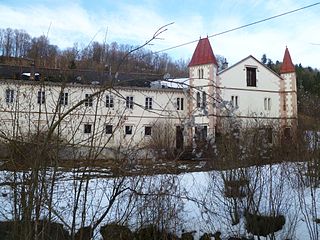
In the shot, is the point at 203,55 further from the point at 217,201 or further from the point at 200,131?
the point at 200,131

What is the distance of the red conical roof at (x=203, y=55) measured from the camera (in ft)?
113

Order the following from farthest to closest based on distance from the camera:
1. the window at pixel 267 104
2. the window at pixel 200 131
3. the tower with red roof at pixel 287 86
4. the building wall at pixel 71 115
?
the tower with red roof at pixel 287 86 < the window at pixel 267 104 < the window at pixel 200 131 < the building wall at pixel 71 115

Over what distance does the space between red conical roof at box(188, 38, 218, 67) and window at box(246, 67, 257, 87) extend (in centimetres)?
435

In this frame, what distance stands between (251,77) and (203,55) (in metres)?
5.32

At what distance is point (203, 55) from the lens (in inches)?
1387

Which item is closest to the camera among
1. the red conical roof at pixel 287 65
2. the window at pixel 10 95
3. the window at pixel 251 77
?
the window at pixel 10 95

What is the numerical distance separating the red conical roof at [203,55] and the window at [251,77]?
4.35 meters

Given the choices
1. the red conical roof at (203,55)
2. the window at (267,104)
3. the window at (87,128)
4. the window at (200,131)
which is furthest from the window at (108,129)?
the window at (267,104)

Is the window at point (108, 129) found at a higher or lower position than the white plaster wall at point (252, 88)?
lower

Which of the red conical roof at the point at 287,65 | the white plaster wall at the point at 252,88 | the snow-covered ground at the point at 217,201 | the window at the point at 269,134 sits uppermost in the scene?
the red conical roof at the point at 287,65

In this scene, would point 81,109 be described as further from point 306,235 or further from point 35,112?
point 306,235

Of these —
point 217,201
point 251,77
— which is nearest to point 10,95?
point 217,201

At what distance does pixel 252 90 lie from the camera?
36.6m

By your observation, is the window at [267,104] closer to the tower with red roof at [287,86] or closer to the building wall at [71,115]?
the tower with red roof at [287,86]
